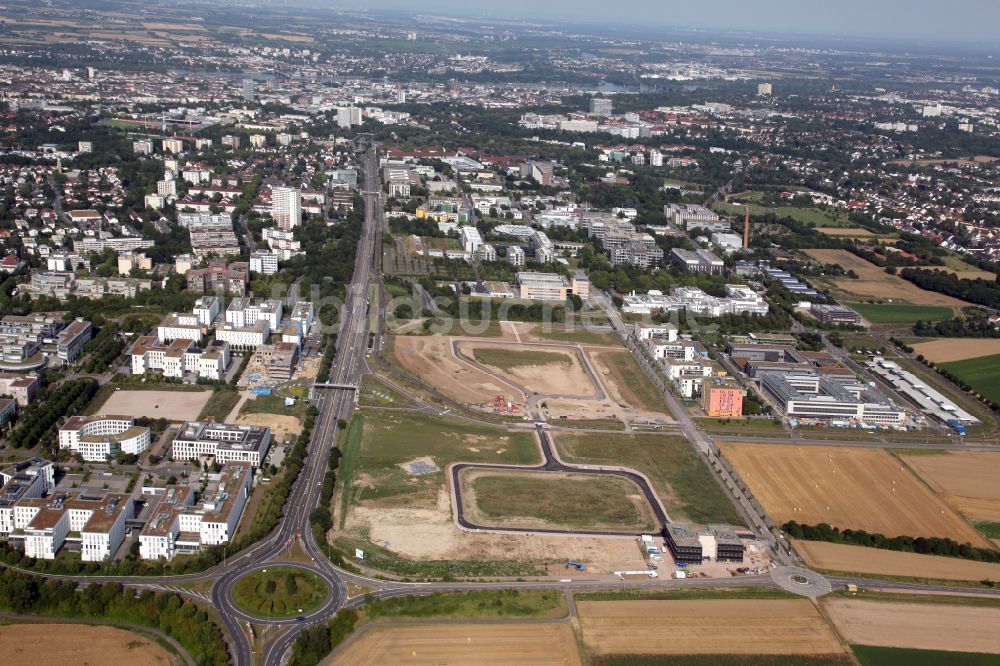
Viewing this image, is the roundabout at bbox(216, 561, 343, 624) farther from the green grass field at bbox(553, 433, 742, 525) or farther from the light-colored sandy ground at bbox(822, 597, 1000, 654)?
the light-colored sandy ground at bbox(822, 597, 1000, 654)

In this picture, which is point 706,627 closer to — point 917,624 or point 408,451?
point 917,624

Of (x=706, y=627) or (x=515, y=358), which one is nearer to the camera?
(x=706, y=627)

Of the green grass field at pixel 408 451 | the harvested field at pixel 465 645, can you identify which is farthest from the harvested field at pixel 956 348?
the harvested field at pixel 465 645

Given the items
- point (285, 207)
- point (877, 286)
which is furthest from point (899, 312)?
point (285, 207)

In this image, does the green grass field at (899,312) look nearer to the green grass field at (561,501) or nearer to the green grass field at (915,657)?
the green grass field at (561,501)

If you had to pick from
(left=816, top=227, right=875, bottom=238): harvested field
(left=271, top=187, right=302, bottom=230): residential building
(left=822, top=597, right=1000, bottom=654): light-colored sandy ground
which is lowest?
(left=822, top=597, right=1000, bottom=654): light-colored sandy ground

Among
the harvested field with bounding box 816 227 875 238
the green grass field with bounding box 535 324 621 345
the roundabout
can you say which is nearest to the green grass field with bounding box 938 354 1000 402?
the green grass field with bounding box 535 324 621 345
